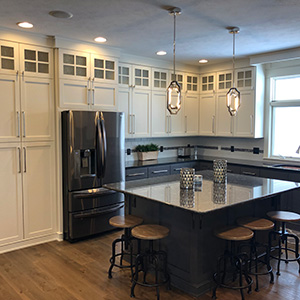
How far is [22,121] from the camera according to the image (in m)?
3.82

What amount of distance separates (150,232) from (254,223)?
97 centimetres

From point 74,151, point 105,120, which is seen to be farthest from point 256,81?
point 74,151

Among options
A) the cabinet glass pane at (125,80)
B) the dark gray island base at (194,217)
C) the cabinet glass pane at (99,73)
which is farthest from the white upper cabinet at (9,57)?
the dark gray island base at (194,217)

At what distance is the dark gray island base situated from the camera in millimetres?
2674

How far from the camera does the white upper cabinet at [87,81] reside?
4094 millimetres

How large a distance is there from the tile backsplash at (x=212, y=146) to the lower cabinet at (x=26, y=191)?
161cm

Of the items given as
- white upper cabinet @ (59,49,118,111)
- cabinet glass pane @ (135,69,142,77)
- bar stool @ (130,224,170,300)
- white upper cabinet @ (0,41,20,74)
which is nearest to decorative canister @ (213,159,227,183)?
bar stool @ (130,224,170,300)

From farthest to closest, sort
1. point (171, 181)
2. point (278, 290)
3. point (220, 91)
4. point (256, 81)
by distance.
A: point (220, 91) < point (256, 81) < point (171, 181) < point (278, 290)

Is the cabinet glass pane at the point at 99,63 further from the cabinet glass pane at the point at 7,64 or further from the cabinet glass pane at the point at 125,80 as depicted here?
the cabinet glass pane at the point at 7,64

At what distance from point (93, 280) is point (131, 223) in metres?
0.67

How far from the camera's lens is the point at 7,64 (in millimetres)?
3705

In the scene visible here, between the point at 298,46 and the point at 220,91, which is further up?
the point at 298,46

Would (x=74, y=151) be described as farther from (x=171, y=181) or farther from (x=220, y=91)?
(x=220, y=91)

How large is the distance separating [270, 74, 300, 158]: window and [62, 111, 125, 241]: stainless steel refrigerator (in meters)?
2.69
